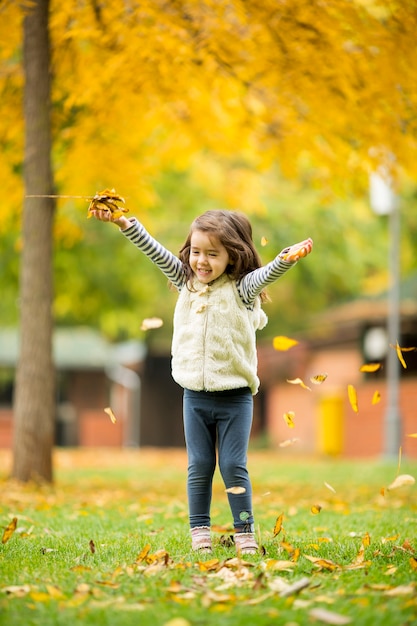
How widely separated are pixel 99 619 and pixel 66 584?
60cm

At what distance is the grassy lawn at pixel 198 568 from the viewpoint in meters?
3.05

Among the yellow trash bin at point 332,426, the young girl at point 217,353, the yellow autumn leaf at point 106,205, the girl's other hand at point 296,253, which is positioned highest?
the yellow autumn leaf at point 106,205

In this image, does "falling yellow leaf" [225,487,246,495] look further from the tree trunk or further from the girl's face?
the tree trunk

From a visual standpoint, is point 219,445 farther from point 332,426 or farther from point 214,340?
Answer: point 332,426

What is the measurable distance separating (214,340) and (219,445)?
525mm

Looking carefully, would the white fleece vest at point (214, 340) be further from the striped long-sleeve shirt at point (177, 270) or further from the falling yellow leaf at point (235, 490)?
the falling yellow leaf at point (235, 490)

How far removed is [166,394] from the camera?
31.3 meters

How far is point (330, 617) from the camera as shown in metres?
2.92

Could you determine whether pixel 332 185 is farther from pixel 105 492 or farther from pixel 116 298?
pixel 116 298

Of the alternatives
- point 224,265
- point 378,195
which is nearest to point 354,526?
point 224,265

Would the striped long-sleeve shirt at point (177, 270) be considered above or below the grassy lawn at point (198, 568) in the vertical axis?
above

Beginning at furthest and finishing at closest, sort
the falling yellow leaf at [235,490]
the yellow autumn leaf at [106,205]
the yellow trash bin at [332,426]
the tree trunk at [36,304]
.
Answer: the yellow trash bin at [332,426]
the tree trunk at [36,304]
the yellow autumn leaf at [106,205]
the falling yellow leaf at [235,490]

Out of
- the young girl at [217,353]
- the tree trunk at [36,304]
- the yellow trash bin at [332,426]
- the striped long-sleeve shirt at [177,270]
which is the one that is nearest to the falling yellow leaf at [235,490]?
the young girl at [217,353]

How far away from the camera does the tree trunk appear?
866 cm
